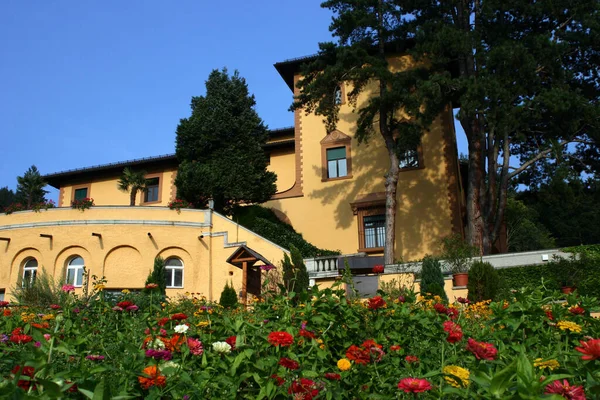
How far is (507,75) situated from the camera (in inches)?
707

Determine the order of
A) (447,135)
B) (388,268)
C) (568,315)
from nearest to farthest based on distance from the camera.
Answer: (568,315), (388,268), (447,135)

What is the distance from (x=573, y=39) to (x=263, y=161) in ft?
43.0

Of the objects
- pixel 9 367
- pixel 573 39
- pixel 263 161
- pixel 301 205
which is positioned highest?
pixel 573 39

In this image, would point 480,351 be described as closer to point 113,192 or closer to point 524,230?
point 113,192

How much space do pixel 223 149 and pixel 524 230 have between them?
25.4 meters

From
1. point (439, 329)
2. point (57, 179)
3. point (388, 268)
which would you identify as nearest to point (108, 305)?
point (439, 329)

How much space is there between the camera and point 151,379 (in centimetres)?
264

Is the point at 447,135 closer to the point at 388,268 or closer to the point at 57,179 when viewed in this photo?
the point at 388,268

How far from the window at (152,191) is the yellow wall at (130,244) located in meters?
8.42

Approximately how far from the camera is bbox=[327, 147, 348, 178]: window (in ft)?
83.4

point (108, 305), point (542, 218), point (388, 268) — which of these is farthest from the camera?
point (542, 218)

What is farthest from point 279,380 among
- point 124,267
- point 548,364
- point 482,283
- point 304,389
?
point 124,267

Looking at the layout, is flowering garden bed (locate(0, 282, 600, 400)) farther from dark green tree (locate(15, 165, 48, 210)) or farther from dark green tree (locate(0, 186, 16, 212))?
dark green tree (locate(0, 186, 16, 212))

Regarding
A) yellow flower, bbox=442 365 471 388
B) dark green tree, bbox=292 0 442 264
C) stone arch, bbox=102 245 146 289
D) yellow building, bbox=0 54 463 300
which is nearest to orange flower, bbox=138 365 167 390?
yellow flower, bbox=442 365 471 388
